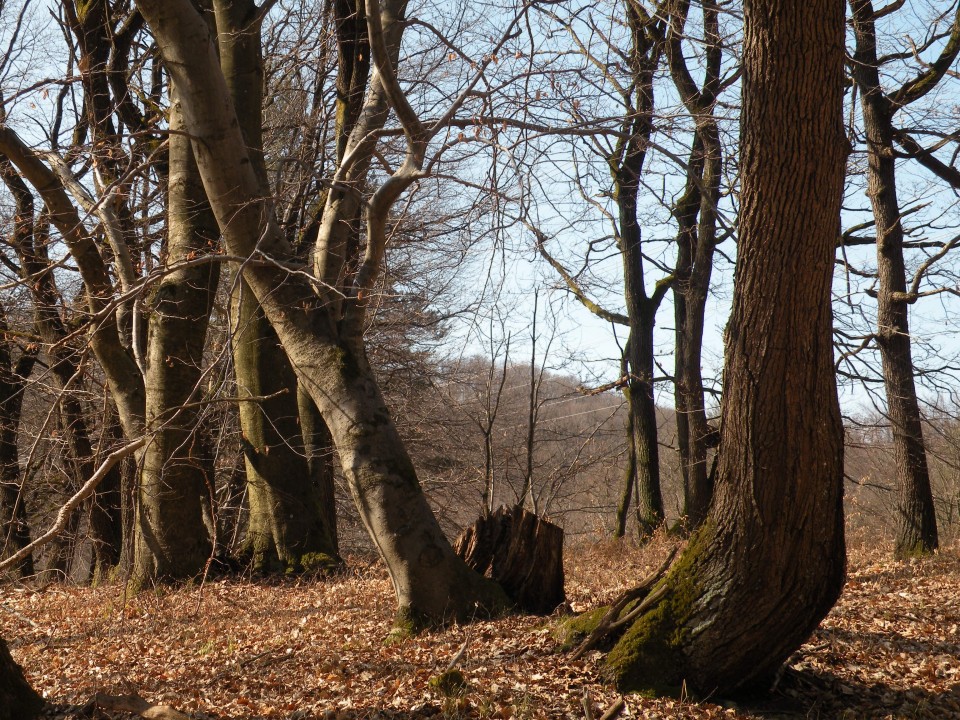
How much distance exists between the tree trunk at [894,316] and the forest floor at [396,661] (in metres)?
1.66

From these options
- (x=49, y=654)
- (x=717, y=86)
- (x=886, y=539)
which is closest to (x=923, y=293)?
(x=717, y=86)

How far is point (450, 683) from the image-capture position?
16.0 ft

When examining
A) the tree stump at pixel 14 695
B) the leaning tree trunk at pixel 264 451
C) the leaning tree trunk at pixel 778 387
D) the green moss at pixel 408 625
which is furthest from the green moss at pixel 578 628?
the leaning tree trunk at pixel 264 451

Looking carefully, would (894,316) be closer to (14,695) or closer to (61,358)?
(14,695)

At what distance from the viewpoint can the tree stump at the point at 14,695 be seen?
4.45 meters

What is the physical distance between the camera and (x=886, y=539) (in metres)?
14.1

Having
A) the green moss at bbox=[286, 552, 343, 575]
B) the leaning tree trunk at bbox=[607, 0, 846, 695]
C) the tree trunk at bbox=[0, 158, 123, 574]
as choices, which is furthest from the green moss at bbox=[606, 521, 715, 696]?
the tree trunk at bbox=[0, 158, 123, 574]

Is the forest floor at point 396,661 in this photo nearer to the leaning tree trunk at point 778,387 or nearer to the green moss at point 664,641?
the green moss at point 664,641

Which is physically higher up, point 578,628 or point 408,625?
point 578,628

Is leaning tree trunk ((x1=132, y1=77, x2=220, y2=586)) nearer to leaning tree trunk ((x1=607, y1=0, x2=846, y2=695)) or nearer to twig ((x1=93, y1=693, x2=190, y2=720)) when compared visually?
twig ((x1=93, y1=693, x2=190, y2=720))

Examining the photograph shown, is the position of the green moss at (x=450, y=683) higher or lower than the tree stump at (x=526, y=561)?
lower

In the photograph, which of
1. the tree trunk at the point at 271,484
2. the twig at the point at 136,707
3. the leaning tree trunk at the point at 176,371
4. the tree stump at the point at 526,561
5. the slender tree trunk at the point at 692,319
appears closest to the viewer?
the twig at the point at 136,707

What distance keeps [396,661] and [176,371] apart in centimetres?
523

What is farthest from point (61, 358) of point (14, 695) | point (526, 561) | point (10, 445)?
point (526, 561)
